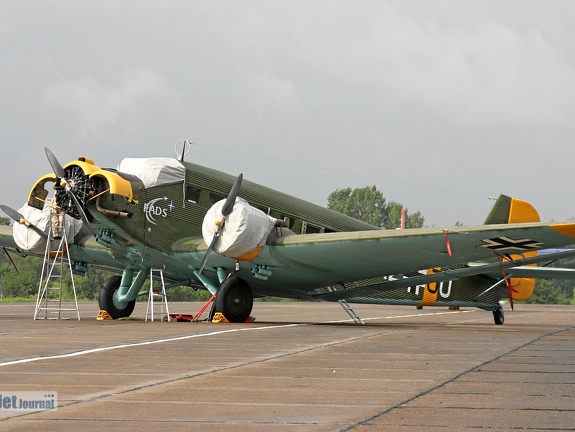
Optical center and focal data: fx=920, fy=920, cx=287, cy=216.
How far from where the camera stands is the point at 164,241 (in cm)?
2256

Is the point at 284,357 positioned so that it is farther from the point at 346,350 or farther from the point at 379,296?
the point at 379,296

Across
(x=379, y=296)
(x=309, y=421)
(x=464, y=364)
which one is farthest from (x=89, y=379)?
(x=379, y=296)

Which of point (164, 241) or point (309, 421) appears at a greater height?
point (164, 241)

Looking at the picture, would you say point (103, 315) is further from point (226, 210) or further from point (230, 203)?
point (230, 203)

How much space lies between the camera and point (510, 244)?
2003 cm

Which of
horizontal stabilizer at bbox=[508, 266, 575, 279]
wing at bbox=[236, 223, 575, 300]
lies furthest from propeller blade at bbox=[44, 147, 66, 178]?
horizontal stabilizer at bbox=[508, 266, 575, 279]

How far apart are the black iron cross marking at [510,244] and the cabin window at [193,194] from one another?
23.7ft

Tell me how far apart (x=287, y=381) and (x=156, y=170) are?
42.5 feet

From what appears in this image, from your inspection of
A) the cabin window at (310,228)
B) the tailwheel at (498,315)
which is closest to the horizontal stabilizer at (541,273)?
the tailwheel at (498,315)

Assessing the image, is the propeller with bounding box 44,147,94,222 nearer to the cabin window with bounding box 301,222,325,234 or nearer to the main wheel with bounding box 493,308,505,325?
the cabin window with bounding box 301,222,325,234

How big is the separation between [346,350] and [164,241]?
30.2 feet

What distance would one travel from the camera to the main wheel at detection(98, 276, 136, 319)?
81.6 feet

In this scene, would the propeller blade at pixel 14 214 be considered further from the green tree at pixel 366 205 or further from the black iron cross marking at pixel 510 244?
the green tree at pixel 366 205

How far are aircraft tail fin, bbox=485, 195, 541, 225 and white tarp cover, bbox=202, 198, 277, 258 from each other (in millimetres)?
5801
